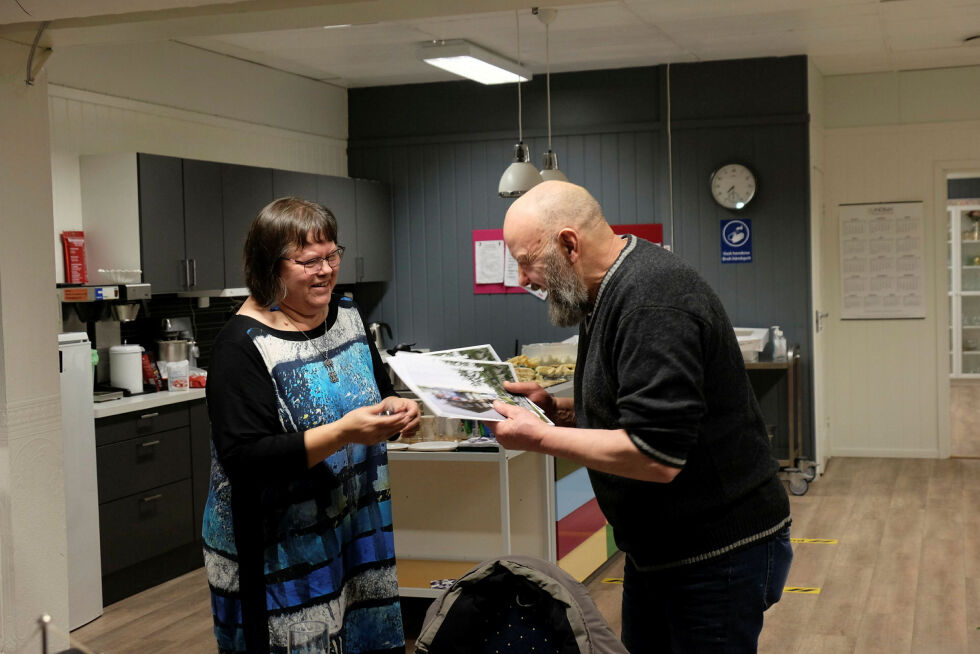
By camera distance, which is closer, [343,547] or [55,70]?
[343,547]

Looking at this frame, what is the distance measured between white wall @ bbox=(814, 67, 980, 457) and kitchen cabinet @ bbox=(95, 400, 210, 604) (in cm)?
455

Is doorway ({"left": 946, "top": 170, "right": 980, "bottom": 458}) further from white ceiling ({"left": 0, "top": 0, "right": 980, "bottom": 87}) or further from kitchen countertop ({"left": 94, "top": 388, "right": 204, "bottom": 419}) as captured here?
kitchen countertop ({"left": 94, "top": 388, "right": 204, "bottom": 419})

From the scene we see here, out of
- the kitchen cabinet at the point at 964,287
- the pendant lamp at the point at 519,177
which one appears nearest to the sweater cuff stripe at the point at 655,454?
the pendant lamp at the point at 519,177

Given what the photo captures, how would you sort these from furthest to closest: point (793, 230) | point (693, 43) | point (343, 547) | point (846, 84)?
point (846, 84)
point (793, 230)
point (693, 43)
point (343, 547)

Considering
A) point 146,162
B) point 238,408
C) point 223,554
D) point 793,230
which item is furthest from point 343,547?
point 793,230

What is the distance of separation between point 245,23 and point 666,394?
2032mm

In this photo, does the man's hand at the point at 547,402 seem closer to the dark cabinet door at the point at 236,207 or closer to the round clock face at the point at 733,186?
the dark cabinet door at the point at 236,207

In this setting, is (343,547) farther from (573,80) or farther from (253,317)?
(573,80)

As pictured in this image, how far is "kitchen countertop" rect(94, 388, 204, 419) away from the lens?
189 inches

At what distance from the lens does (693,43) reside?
254 inches

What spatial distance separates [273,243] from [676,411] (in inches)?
39.6

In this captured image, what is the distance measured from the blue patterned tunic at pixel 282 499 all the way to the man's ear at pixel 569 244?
0.63m

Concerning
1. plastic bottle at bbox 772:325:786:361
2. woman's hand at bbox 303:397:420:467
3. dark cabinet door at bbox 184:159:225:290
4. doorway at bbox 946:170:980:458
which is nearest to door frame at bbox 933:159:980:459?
plastic bottle at bbox 772:325:786:361

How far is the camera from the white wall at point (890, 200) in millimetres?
7539
